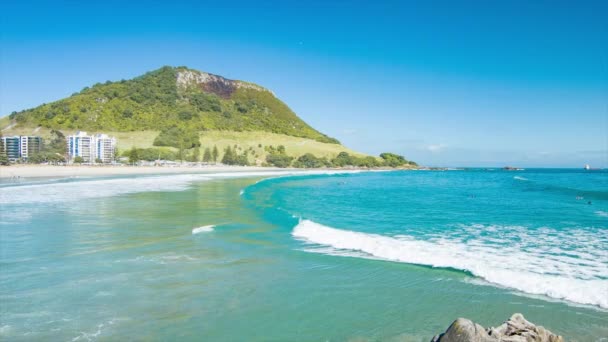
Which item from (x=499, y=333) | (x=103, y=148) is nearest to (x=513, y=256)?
(x=499, y=333)

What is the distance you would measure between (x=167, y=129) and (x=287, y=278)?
14096 centimetres

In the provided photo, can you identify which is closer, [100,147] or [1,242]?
[1,242]

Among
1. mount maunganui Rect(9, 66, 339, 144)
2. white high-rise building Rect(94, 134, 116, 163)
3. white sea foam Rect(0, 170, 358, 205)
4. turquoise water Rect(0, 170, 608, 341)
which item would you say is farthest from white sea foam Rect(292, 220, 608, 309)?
mount maunganui Rect(9, 66, 339, 144)

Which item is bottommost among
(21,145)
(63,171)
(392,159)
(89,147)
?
(63,171)

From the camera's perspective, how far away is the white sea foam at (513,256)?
859 centimetres

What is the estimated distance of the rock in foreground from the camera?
4.36m

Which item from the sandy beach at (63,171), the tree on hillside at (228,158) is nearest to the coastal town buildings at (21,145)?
the sandy beach at (63,171)

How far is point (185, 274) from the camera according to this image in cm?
927

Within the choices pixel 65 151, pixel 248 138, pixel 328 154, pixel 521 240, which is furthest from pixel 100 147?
pixel 521 240

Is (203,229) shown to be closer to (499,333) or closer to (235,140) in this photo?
(499,333)

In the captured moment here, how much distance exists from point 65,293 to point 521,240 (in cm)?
1397

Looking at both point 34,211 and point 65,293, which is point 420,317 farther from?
point 34,211

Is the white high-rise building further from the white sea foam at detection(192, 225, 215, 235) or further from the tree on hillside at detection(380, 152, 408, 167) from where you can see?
the tree on hillside at detection(380, 152, 408, 167)

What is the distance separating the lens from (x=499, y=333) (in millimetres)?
4562
